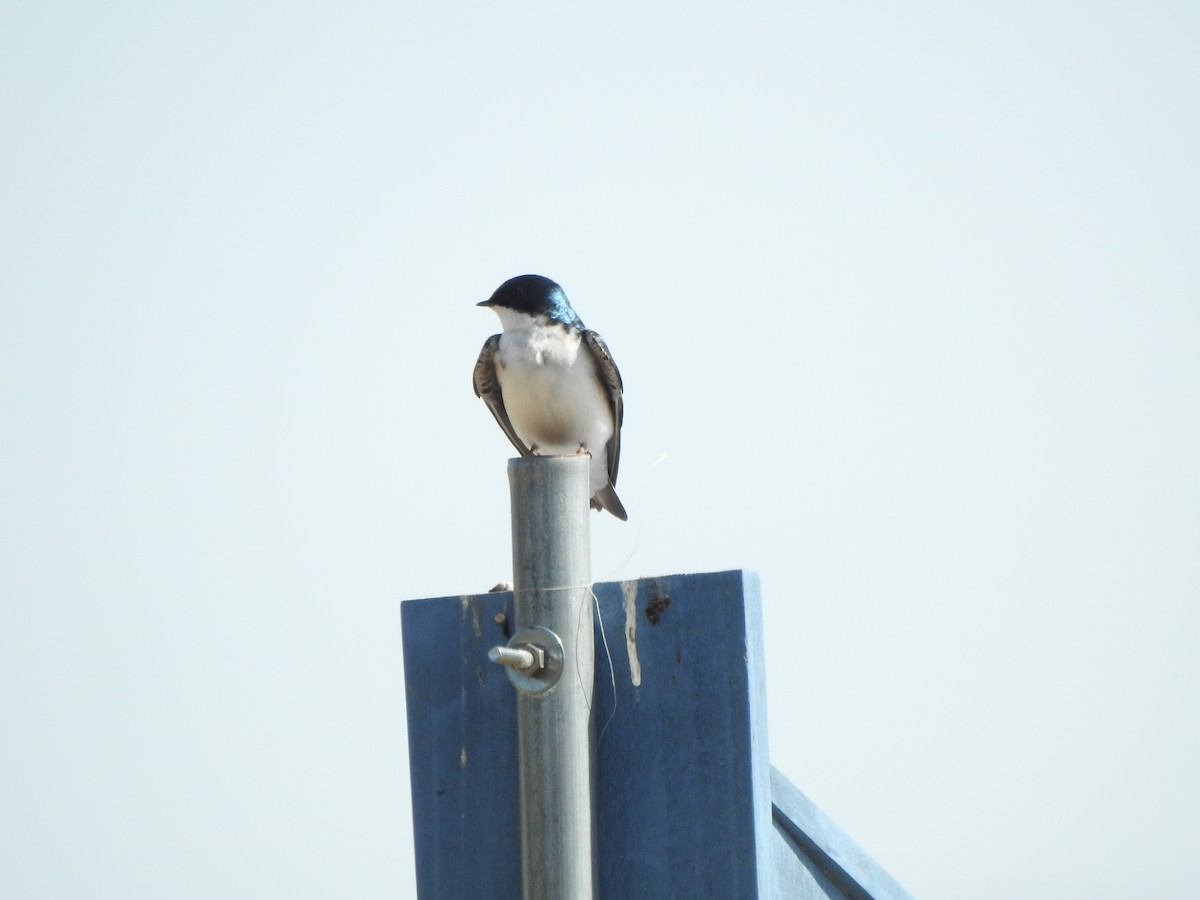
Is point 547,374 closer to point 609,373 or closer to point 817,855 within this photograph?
point 609,373

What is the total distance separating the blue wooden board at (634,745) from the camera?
89.7 inches

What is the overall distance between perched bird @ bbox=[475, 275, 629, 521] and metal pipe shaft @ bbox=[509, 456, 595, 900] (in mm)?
2382

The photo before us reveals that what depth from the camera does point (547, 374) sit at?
4.74 metres

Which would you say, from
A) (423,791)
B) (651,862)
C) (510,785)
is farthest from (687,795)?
(423,791)

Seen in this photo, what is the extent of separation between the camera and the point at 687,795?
2305mm

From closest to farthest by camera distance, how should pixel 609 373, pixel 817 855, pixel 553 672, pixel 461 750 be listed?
1. pixel 553 672
2. pixel 461 750
3. pixel 817 855
4. pixel 609 373

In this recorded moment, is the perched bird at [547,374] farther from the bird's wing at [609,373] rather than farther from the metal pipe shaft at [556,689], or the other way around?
the metal pipe shaft at [556,689]

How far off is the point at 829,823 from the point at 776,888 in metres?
0.37

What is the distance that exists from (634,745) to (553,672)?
25cm

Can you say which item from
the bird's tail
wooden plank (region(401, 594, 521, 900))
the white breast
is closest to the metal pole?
wooden plank (region(401, 594, 521, 900))

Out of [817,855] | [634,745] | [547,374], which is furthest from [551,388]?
[634,745]

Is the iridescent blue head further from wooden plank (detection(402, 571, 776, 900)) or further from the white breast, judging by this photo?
wooden plank (detection(402, 571, 776, 900))

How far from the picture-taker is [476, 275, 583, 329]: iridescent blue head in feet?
16.2

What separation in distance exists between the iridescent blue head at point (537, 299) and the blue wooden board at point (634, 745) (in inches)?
97.8
